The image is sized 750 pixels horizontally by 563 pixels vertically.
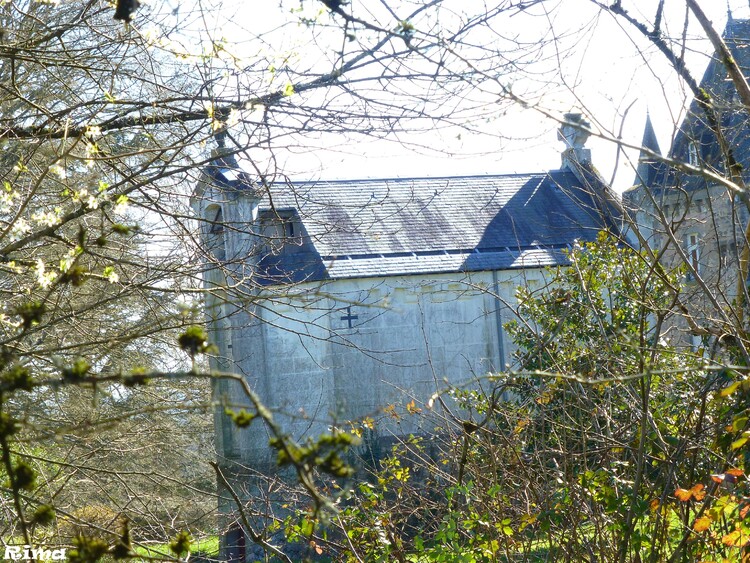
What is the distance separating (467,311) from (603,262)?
10727 mm

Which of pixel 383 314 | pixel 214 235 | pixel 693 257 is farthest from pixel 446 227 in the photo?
pixel 693 257

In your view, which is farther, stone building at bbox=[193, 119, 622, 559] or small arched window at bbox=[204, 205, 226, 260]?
stone building at bbox=[193, 119, 622, 559]

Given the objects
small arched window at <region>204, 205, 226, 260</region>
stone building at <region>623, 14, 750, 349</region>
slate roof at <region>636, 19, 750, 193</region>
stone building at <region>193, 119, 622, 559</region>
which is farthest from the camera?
stone building at <region>193, 119, 622, 559</region>

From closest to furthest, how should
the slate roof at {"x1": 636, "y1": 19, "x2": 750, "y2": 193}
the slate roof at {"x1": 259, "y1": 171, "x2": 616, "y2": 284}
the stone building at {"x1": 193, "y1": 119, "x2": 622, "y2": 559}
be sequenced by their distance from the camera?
Result: the slate roof at {"x1": 636, "y1": 19, "x2": 750, "y2": 193}, the stone building at {"x1": 193, "y1": 119, "x2": 622, "y2": 559}, the slate roof at {"x1": 259, "y1": 171, "x2": 616, "y2": 284}

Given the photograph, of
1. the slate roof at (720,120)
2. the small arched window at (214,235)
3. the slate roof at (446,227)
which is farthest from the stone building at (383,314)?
the slate roof at (720,120)

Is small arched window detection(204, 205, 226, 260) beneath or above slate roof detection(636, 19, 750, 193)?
beneath

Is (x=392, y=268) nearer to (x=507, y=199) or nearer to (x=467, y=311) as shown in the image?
(x=467, y=311)

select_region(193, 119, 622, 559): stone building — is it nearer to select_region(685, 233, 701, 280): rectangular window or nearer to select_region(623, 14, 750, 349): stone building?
select_region(685, 233, 701, 280): rectangular window

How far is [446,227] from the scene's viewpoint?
22.2 metres

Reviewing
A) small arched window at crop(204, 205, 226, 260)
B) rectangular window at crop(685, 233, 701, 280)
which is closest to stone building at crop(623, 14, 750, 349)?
rectangular window at crop(685, 233, 701, 280)

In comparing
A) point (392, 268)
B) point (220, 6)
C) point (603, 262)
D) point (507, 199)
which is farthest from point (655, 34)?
point (507, 199)

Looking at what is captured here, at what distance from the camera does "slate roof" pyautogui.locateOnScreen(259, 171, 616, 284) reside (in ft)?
65.4

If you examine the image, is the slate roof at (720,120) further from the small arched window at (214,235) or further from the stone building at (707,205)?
the small arched window at (214,235)

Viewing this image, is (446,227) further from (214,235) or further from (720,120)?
(720,120)
